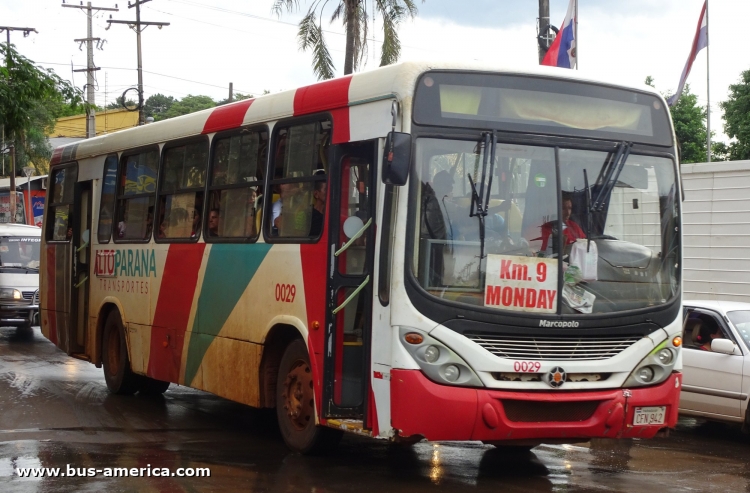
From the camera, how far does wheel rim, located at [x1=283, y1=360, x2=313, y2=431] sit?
8922 millimetres

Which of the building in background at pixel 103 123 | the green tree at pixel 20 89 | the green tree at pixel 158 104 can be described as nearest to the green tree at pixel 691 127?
the building in background at pixel 103 123

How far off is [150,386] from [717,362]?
6.89 metres

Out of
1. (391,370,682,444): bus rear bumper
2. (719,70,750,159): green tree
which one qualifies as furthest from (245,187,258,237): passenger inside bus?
(719,70,750,159): green tree

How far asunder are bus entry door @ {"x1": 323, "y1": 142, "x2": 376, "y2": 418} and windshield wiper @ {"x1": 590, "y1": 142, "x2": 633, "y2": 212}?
5.81 ft

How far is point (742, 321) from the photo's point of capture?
37.7ft

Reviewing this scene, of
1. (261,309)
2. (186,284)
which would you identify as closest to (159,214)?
(186,284)

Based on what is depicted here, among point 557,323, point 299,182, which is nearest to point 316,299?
point 299,182

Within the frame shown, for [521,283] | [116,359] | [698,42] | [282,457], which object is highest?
[698,42]

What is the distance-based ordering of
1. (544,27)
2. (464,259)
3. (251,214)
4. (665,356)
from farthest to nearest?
1. (544,27)
2. (251,214)
3. (665,356)
4. (464,259)

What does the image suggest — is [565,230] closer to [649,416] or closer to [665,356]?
[665,356]

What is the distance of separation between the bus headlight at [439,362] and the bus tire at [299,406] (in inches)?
59.3

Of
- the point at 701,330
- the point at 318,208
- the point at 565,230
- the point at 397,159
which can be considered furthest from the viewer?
the point at 701,330

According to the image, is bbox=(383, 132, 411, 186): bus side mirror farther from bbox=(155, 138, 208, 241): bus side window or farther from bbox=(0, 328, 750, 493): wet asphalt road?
bbox=(155, 138, 208, 241): bus side window

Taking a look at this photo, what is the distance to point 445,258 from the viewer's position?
7641 mm
